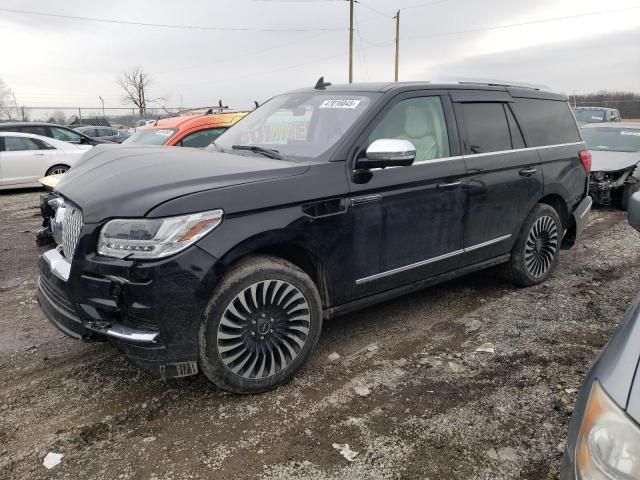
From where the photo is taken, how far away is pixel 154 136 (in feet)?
23.6

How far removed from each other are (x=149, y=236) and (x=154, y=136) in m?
5.05

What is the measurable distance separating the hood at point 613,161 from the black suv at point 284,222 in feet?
16.4

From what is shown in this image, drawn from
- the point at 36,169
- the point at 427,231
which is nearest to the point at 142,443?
the point at 427,231

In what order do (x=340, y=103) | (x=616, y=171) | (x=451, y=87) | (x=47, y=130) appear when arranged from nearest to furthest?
(x=340, y=103) → (x=451, y=87) → (x=616, y=171) → (x=47, y=130)

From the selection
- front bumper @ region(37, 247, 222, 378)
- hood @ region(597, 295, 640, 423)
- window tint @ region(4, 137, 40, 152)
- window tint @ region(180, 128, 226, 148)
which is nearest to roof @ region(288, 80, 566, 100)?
front bumper @ region(37, 247, 222, 378)

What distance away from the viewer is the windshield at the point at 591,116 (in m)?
17.2

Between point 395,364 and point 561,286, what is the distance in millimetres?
2479

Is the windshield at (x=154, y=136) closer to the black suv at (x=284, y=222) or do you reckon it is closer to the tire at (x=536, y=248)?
the black suv at (x=284, y=222)

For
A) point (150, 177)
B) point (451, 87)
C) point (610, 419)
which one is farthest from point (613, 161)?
point (610, 419)

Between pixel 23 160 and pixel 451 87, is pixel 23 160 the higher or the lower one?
the lower one

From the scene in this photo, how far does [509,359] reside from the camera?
3.58 metres

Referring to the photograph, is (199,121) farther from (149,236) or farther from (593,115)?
(593,115)

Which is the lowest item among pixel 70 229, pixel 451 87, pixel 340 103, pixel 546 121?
pixel 70 229

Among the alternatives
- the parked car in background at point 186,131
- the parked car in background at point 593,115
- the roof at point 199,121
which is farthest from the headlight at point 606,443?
the parked car in background at point 593,115
